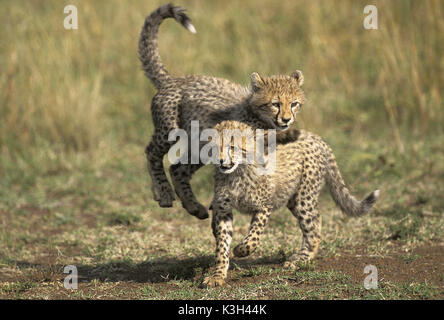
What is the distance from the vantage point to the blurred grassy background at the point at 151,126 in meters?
5.82

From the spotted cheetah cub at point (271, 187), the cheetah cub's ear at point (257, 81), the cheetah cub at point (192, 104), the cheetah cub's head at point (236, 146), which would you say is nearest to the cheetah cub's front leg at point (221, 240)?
the spotted cheetah cub at point (271, 187)

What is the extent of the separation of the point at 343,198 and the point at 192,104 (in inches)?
53.9

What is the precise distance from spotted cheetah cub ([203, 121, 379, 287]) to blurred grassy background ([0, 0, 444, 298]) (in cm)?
27

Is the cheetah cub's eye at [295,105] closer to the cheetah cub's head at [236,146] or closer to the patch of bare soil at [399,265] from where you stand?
the cheetah cub's head at [236,146]

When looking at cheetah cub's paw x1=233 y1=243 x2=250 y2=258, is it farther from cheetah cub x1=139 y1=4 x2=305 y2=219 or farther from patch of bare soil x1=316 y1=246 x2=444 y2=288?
cheetah cub x1=139 y1=4 x2=305 y2=219

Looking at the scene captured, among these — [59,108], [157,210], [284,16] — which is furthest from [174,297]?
[284,16]

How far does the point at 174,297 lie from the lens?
450 cm

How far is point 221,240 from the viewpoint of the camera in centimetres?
486

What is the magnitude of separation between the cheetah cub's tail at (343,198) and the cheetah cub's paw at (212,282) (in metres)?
1.32

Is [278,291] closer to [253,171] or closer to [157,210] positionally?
[253,171]

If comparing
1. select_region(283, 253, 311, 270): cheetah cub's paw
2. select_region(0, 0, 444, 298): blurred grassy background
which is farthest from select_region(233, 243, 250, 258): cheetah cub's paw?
select_region(283, 253, 311, 270): cheetah cub's paw

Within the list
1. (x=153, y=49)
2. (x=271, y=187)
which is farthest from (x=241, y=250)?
(x=153, y=49)

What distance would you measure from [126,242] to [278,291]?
192 cm

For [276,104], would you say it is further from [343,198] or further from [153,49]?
[153,49]
